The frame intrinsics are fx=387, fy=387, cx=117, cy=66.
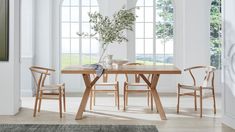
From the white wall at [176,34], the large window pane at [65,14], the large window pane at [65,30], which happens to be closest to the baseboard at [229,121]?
the white wall at [176,34]

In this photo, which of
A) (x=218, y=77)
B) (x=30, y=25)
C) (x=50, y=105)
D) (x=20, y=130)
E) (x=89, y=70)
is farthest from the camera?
(x=218, y=77)

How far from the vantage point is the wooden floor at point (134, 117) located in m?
5.21

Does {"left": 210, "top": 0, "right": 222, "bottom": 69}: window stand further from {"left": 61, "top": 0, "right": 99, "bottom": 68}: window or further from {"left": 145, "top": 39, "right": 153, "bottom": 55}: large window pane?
{"left": 61, "top": 0, "right": 99, "bottom": 68}: window

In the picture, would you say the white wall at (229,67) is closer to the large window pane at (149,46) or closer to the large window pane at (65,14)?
the large window pane at (149,46)

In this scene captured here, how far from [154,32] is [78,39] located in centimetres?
178

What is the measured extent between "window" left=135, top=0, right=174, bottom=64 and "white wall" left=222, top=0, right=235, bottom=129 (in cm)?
369

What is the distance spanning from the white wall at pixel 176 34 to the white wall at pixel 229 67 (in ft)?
10.6

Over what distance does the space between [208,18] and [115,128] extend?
177 inches

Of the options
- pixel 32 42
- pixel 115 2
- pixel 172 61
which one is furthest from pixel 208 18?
pixel 32 42

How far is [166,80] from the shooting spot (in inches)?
353

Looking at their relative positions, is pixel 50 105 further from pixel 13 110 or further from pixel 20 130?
pixel 20 130

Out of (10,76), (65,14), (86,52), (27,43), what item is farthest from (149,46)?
(10,76)

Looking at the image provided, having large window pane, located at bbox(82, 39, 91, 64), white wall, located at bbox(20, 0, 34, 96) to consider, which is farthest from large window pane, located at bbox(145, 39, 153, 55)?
white wall, located at bbox(20, 0, 34, 96)

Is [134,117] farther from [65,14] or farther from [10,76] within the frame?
[65,14]
